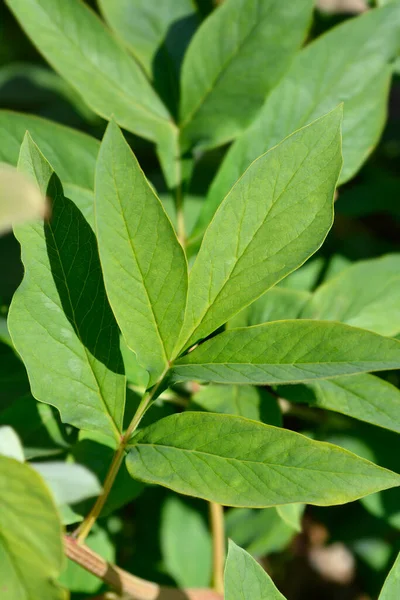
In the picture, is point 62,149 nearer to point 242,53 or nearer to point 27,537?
point 242,53

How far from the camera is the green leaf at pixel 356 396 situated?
27.6 inches

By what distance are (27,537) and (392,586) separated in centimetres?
37

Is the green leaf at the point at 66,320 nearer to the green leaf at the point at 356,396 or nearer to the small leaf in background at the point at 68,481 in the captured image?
the small leaf in background at the point at 68,481

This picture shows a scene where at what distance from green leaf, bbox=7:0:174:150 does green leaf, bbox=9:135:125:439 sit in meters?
0.29

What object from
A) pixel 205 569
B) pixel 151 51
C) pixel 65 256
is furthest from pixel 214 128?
pixel 205 569

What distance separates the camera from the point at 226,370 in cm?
59

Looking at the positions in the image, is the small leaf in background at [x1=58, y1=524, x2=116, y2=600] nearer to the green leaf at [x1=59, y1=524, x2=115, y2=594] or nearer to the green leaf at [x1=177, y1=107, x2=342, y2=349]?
the green leaf at [x1=59, y1=524, x2=115, y2=594]

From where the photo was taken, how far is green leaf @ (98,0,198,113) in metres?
0.97

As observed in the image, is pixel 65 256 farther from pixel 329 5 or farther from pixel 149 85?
pixel 329 5

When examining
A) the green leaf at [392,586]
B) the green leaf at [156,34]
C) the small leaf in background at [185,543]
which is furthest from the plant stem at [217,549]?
the green leaf at [156,34]

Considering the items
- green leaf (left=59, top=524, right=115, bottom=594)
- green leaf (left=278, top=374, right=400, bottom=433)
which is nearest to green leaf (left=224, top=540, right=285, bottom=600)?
green leaf (left=278, top=374, right=400, bottom=433)

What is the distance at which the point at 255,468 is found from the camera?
0.56m

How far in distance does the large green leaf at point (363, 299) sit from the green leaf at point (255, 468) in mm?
324

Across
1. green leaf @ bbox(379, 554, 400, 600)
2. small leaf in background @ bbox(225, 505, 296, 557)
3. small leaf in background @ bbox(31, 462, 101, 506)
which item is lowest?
small leaf in background @ bbox(225, 505, 296, 557)
